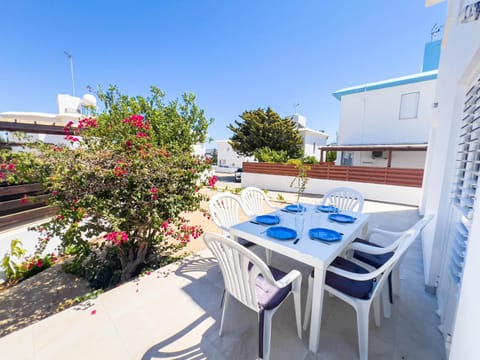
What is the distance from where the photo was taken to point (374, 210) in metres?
5.91

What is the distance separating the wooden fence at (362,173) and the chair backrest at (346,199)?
5392mm

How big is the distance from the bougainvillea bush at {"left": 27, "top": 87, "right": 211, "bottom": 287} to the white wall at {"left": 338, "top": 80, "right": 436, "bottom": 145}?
10.4 m

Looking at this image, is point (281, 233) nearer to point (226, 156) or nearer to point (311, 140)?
point (311, 140)

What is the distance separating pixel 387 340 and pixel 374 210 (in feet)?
17.6

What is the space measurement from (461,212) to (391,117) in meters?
10.2

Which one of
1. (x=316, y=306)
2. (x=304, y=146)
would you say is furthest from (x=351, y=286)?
(x=304, y=146)

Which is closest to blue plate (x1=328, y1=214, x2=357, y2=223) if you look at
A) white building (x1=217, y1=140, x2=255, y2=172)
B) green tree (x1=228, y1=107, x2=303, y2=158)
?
green tree (x1=228, y1=107, x2=303, y2=158)

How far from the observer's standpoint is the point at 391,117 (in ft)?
30.5

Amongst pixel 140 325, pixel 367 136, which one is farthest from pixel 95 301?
pixel 367 136

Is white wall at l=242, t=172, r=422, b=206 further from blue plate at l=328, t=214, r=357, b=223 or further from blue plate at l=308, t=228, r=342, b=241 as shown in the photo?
blue plate at l=308, t=228, r=342, b=241

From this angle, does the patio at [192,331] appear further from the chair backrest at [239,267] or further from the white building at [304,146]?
the white building at [304,146]

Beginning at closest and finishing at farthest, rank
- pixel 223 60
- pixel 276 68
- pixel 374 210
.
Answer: pixel 374 210, pixel 223 60, pixel 276 68

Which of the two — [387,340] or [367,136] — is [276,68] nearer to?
[367,136]

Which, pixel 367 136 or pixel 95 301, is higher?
pixel 367 136
